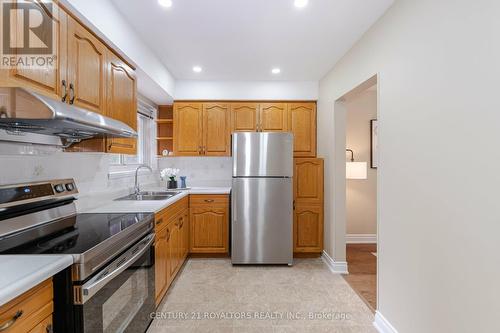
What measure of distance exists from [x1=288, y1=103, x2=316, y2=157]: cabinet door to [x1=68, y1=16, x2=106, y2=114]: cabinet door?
245 cm

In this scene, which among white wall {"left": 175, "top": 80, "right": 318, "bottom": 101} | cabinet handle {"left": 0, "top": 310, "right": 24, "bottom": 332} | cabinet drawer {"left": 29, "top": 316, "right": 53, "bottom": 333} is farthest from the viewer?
white wall {"left": 175, "top": 80, "right": 318, "bottom": 101}

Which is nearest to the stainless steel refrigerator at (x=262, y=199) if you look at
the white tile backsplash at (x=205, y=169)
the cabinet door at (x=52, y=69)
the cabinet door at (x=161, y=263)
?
the white tile backsplash at (x=205, y=169)

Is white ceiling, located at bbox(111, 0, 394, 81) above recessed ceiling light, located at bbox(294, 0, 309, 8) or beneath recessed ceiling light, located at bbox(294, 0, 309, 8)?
above

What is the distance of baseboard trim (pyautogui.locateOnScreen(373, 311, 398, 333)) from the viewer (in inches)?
73.3

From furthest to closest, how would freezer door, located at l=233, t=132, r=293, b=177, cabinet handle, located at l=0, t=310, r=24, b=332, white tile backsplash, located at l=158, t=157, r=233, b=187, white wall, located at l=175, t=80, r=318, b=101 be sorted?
white tile backsplash, located at l=158, t=157, r=233, b=187 → white wall, located at l=175, t=80, r=318, b=101 → freezer door, located at l=233, t=132, r=293, b=177 → cabinet handle, located at l=0, t=310, r=24, b=332

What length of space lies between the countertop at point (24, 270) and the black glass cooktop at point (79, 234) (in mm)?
78

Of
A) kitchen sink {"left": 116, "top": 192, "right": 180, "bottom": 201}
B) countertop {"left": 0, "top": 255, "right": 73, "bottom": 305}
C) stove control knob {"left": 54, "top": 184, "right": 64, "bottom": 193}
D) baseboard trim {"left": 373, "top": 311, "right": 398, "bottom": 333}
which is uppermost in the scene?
stove control knob {"left": 54, "top": 184, "right": 64, "bottom": 193}

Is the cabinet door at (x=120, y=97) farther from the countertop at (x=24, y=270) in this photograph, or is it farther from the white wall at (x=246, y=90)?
the white wall at (x=246, y=90)

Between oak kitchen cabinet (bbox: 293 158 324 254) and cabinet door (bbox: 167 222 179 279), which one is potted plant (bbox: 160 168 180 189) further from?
oak kitchen cabinet (bbox: 293 158 324 254)

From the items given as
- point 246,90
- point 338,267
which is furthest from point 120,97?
point 338,267

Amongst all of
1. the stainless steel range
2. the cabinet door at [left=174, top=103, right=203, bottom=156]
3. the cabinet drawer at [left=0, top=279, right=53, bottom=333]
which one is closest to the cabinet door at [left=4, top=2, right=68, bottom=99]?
the stainless steel range

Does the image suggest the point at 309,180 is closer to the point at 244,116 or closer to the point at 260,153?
the point at 260,153

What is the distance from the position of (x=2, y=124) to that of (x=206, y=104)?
8.47 feet

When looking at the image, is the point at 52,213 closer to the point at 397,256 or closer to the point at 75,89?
the point at 75,89
